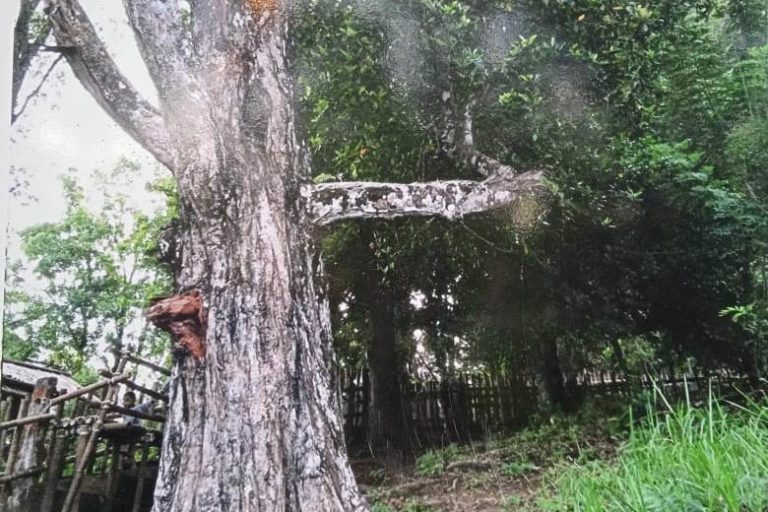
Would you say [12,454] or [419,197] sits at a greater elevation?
[419,197]

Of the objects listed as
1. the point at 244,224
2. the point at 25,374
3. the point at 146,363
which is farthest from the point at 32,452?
the point at 244,224

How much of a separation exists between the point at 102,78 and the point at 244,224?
0.60 metres

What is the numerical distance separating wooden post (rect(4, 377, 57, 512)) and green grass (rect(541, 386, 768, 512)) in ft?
4.00

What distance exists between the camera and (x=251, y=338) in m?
1.59

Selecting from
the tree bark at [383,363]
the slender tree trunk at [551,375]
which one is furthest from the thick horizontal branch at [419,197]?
the slender tree trunk at [551,375]

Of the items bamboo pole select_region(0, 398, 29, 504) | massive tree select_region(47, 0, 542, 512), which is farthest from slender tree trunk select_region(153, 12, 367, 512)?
bamboo pole select_region(0, 398, 29, 504)

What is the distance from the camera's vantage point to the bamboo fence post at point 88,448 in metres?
1.52

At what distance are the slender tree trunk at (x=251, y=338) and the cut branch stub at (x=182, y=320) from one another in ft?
0.06

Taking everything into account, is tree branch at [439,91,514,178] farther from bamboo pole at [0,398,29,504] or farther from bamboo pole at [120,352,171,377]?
bamboo pole at [0,398,29,504]

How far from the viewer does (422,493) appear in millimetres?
1593

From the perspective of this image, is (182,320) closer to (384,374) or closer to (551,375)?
(384,374)

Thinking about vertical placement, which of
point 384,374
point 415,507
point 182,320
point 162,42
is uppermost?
point 162,42

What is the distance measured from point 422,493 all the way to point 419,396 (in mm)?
289

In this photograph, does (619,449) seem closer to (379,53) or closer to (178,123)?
(379,53)
